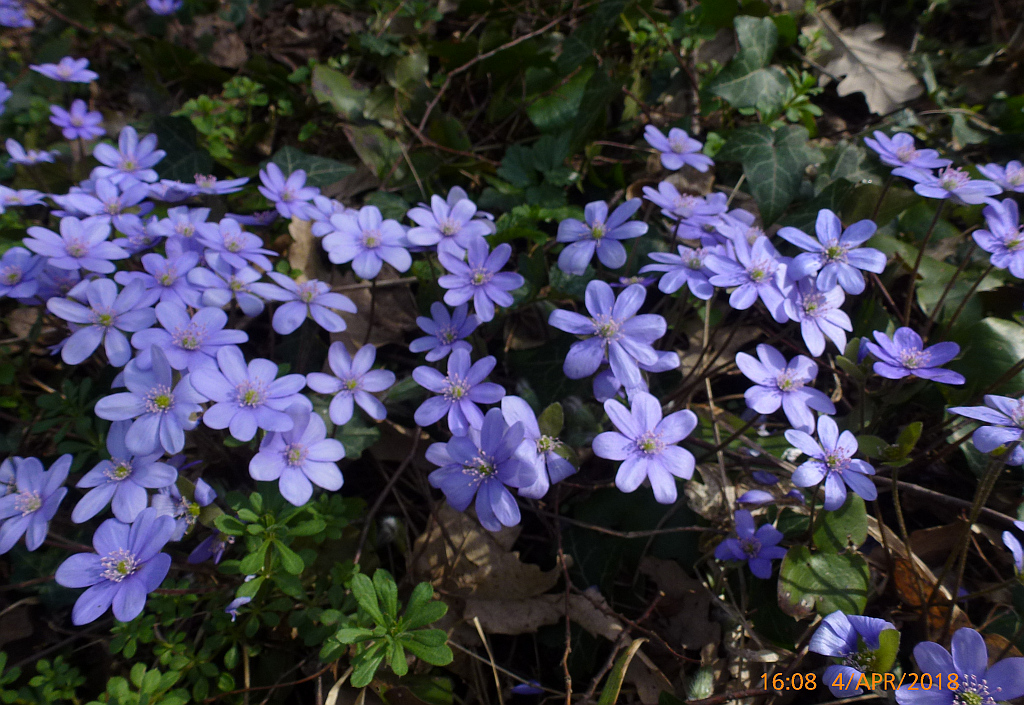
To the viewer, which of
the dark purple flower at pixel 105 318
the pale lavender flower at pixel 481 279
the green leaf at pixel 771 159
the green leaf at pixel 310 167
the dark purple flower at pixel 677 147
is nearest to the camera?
the dark purple flower at pixel 105 318

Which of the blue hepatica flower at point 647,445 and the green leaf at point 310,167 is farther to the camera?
the green leaf at point 310,167

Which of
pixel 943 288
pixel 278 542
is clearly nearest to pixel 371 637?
pixel 278 542

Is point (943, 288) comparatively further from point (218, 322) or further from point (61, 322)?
point (61, 322)

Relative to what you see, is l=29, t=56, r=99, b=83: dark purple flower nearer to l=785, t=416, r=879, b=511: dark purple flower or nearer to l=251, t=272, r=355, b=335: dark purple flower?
l=251, t=272, r=355, b=335: dark purple flower

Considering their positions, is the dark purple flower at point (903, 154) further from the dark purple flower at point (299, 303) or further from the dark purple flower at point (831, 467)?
the dark purple flower at point (299, 303)

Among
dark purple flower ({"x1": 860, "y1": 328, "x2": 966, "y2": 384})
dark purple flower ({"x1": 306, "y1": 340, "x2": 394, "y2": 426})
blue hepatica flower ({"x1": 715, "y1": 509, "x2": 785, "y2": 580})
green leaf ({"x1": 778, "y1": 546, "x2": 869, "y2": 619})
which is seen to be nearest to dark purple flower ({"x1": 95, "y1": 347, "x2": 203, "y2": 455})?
dark purple flower ({"x1": 306, "y1": 340, "x2": 394, "y2": 426})

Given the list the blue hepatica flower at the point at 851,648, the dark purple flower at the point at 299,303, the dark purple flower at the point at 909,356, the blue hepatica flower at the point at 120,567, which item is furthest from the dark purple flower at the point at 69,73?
the blue hepatica flower at the point at 851,648
